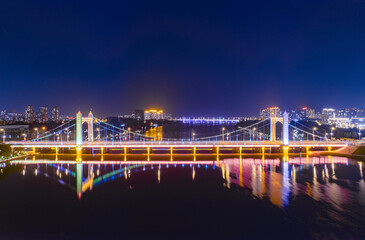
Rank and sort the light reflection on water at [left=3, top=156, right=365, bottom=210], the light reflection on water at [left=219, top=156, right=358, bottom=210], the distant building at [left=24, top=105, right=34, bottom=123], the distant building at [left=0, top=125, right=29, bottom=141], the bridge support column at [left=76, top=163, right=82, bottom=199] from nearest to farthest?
the light reflection on water at [left=219, top=156, right=358, bottom=210], the light reflection on water at [left=3, top=156, right=365, bottom=210], the bridge support column at [left=76, top=163, right=82, bottom=199], the distant building at [left=0, top=125, right=29, bottom=141], the distant building at [left=24, top=105, right=34, bottom=123]

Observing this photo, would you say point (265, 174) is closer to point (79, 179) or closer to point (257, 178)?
point (257, 178)

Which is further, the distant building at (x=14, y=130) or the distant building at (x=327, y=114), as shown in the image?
the distant building at (x=327, y=114)

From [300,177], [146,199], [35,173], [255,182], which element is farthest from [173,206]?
[35,173]

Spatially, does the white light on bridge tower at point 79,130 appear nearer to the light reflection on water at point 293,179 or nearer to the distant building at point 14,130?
the light reflection on water at point 293,179

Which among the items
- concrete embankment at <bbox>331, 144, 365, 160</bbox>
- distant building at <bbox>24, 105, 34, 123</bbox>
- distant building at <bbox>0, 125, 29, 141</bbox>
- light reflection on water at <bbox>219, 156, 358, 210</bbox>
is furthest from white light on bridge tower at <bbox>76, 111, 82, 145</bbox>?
distant building at <bbox>24, 105, 34, 123</bbox>

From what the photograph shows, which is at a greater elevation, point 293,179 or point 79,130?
point 79,130

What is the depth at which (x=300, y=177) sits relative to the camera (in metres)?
17.0

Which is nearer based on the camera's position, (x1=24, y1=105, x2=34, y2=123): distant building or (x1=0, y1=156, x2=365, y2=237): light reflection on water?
(x1=0, y1=156, x2=365, y2=237): light reflection on water

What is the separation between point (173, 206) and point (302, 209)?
4.74 m

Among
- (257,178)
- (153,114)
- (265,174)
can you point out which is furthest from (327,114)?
(257,178)

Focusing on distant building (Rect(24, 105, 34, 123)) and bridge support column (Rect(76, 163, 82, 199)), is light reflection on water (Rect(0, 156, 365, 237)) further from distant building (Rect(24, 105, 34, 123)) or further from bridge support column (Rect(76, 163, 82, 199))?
distant building (Rect(24, 105, 34, 123))

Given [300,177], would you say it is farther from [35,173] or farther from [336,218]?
[35,173]

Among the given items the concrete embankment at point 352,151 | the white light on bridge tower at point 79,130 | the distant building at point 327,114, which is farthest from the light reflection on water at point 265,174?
the distant building at point 327,114

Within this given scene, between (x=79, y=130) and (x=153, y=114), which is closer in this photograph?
(x=79, y=130)
